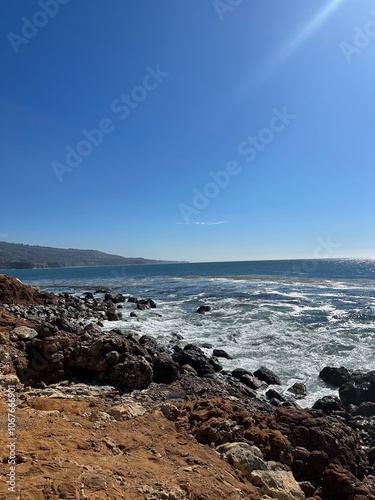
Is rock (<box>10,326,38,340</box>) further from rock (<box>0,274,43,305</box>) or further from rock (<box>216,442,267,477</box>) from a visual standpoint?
rock (<box>0,274,43,305</box>)

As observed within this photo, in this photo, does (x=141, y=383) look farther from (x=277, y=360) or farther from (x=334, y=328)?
(x=334, y=328)

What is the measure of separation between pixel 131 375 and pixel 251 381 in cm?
531

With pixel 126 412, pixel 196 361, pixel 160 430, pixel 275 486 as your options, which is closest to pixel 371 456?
pixel 275 486

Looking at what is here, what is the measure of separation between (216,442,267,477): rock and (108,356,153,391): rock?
386 centimetres

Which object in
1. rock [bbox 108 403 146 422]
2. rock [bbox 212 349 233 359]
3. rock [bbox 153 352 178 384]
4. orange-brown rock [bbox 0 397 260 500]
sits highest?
orange-brown rock [bbox 0 397 260 500]

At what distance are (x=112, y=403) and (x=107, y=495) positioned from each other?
161 inches

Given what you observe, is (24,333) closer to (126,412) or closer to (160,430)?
(126,412)

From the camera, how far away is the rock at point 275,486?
16.3 ft

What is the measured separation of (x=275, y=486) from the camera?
5.10m

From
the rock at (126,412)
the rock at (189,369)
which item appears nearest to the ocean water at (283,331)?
the rock at (189,369)

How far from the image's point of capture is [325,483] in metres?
5.96

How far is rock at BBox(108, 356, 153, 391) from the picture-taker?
8977mm
